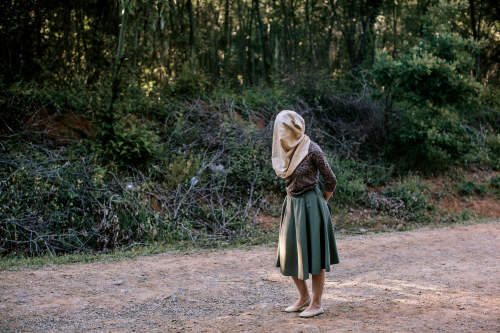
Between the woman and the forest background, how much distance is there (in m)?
3.31

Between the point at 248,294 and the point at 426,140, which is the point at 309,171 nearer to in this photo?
the point at 248,294

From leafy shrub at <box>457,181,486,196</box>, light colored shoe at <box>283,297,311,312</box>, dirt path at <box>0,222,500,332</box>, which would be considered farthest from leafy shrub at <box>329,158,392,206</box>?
light colored shoe at <box>283,297,311,312</box>

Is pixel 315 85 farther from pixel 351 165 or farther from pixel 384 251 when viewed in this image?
pixel 384 251

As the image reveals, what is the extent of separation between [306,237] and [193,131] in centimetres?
642

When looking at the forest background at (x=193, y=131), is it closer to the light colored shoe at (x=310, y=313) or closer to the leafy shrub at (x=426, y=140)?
the leafy shrub at (x=426, y=140)

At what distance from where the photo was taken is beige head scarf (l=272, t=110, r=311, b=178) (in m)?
3.54

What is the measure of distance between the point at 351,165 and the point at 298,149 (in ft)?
22.8

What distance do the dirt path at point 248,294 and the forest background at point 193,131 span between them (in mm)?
1395

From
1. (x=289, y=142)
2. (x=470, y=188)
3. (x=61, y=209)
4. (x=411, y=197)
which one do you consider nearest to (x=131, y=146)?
(x=61, y=209)

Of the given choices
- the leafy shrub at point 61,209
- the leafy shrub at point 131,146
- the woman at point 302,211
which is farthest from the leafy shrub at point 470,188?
the woman at point 302,211

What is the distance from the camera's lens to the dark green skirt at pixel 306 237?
349cm

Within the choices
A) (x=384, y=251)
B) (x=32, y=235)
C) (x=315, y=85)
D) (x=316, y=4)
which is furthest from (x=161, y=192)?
(x=316, y=4)

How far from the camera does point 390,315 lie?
3.59 metres

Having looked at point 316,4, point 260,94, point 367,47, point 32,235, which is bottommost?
point 32,235
